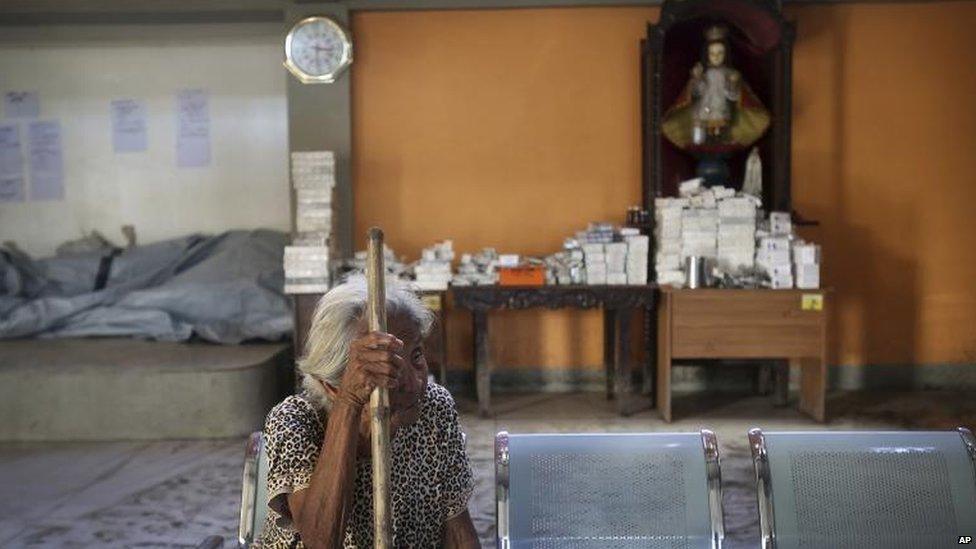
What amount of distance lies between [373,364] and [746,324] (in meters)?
4.63

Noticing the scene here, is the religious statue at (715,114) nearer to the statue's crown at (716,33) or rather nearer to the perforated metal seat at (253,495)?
the statue's crown at (716,33)

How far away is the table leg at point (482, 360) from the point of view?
21.3ft

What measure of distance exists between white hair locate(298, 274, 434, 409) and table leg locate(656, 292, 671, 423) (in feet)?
13.6

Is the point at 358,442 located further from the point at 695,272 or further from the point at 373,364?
the point at 695,272

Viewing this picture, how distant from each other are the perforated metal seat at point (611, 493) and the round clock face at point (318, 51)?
496 centimetres

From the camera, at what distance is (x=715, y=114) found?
670 cm

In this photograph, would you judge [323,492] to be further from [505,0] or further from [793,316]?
[505,0]

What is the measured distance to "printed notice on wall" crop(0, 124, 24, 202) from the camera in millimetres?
8195

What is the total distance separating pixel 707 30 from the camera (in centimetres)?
679

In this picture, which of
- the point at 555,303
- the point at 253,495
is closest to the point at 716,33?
the point at 555,303

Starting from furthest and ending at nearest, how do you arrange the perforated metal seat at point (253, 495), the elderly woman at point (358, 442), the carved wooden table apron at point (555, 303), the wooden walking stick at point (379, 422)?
the carved wooden table apron at point (555, 303), the perforated metal seat at point (253, 495), the elderly woman at point (358, 442), the wooden walking stick at point (379, 422)

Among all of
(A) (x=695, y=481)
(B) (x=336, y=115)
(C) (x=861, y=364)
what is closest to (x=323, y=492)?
(A) (x=695, y=481)

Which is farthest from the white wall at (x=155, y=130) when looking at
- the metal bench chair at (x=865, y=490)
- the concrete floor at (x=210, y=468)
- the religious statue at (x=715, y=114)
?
the metal bench chair at (x=865, y=490)

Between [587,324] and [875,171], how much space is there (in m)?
2.55
